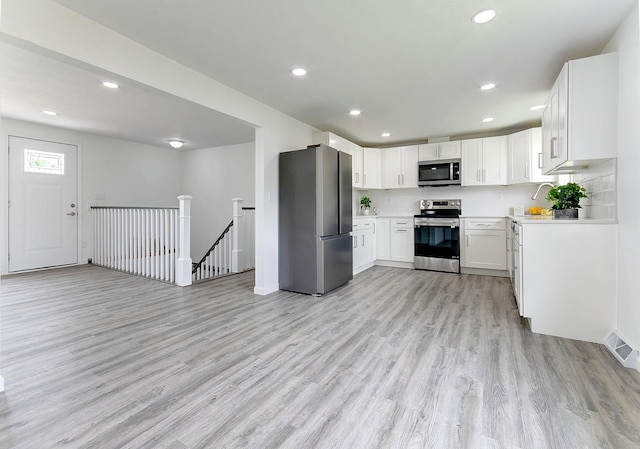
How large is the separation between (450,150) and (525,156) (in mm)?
1136

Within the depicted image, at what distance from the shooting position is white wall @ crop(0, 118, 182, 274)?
197 inches

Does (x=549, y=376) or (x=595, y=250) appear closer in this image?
(x=549, y=376)

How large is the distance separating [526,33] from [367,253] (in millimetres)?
3846

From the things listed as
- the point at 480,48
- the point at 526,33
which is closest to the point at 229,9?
the point at 480,48

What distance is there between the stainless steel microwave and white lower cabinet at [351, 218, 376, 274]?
3.98ft

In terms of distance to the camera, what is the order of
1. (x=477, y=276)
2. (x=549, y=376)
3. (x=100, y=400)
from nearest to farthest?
(x=100, y=400)
(x=549, y=376)
(x=477, y=276)

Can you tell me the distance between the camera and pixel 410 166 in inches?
224

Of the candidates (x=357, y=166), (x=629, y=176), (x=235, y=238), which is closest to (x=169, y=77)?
(x=235, y=238)

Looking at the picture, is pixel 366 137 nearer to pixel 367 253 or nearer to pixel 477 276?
pixel 367 253

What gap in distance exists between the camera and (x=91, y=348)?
7.69ft

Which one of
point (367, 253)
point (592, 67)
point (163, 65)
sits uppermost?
point (163, 65)

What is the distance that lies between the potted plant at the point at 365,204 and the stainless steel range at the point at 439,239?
1.08 meters

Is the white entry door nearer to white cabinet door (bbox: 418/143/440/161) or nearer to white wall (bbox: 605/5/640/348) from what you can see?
white cabinet door (bbox: 418/143/440/161)

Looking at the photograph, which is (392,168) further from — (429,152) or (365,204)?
(365,204)
